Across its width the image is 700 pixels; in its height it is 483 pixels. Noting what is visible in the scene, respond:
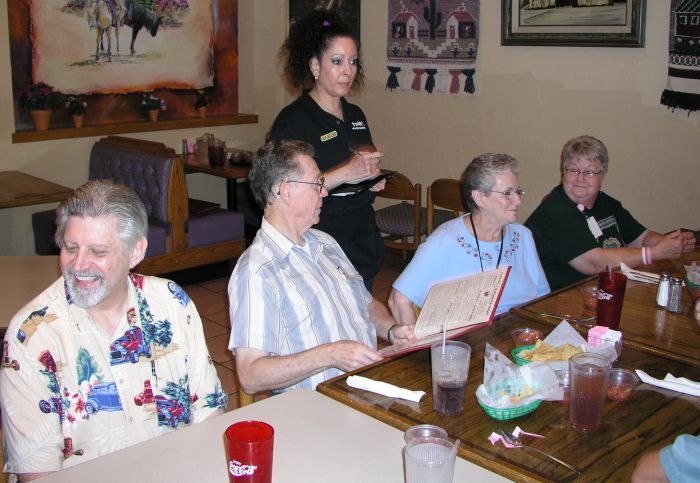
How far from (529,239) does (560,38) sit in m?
2.44

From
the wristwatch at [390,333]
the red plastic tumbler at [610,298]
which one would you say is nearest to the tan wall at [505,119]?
the red plastic tumbler at [610,298]

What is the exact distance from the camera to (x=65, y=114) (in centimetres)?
572

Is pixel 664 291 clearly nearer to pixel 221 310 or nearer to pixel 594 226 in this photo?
pixel 594 226

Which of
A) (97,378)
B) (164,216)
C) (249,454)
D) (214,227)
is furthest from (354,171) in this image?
(214,227)

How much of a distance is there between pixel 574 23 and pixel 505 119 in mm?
828

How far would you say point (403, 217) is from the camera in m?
5.43

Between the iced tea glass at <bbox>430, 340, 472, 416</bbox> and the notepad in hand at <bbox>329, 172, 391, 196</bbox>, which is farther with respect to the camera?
the notepad in hand at <bbox>329, 172, 391, 196</bbox>

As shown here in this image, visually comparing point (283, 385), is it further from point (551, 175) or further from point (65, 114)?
point (65, 114)

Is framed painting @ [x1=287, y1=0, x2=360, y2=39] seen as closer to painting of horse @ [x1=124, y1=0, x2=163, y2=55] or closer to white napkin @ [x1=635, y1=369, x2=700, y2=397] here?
painting of horse @ [x1=124, y1=0, x2=163, y2=55]

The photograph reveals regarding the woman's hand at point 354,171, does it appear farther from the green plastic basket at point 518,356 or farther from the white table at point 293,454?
the white table at point 293,454

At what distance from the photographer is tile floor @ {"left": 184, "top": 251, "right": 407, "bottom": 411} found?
398 cm

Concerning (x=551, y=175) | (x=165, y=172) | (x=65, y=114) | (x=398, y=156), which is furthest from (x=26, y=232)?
(x=551, y=175)

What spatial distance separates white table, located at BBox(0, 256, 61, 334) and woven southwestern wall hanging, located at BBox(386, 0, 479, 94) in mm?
3300

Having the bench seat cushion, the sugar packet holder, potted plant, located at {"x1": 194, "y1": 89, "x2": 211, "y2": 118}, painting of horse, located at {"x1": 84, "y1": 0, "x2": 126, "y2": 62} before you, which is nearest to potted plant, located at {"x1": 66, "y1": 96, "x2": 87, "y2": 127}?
painting of horse, located at {"x1": 84, "y1": 0, "x2": 126, "y2": 62}
